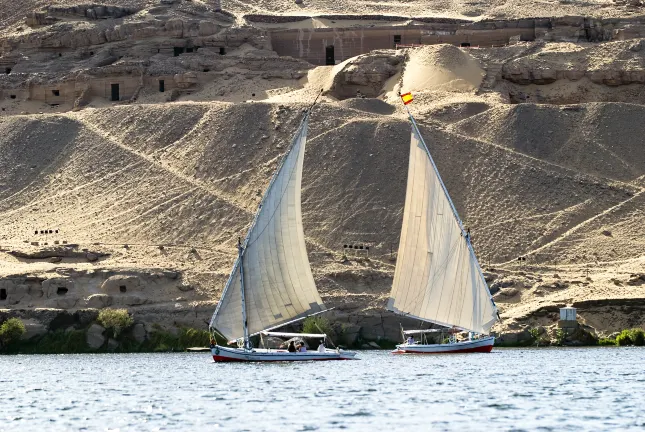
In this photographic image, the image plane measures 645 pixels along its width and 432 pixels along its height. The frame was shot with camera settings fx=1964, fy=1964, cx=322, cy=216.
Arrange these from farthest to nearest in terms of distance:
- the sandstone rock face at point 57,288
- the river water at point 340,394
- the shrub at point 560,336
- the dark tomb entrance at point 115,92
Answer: the dark tomb entrance at point 115,92 → the sandstone rock face at point 57,288 → the shrub at point 560,336 → the river water at point 340,394

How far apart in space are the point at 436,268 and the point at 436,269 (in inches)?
1.3

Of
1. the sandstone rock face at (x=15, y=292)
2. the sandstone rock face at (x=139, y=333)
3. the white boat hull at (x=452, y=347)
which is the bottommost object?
the white boat hull at (x=452, y=347)

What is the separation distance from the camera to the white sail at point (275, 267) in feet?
192

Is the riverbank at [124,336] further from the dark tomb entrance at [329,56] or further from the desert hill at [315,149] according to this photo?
the dark tomb entrance at [329,56]

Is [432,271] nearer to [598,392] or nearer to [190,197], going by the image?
[598,392]

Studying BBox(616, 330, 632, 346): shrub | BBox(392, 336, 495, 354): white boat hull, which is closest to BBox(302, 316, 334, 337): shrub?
BBox(392, 336, 495, 354): white boat hull

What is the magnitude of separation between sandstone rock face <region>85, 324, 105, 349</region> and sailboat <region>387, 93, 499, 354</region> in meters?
12.6

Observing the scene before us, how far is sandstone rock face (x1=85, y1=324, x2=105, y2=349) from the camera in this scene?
70125 millimetres

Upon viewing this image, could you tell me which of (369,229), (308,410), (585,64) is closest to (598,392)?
(308,410)

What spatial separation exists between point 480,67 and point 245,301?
3708 cm

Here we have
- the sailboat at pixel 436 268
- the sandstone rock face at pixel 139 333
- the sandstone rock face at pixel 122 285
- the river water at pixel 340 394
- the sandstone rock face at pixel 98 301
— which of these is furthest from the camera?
the sandstone rock face at pixel 122 285

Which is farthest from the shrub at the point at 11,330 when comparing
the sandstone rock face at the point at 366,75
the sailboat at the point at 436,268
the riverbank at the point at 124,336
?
the sandstone rock face at the point at 366,75

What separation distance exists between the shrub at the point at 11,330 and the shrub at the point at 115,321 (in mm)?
2813

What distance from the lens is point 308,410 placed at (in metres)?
43.8
